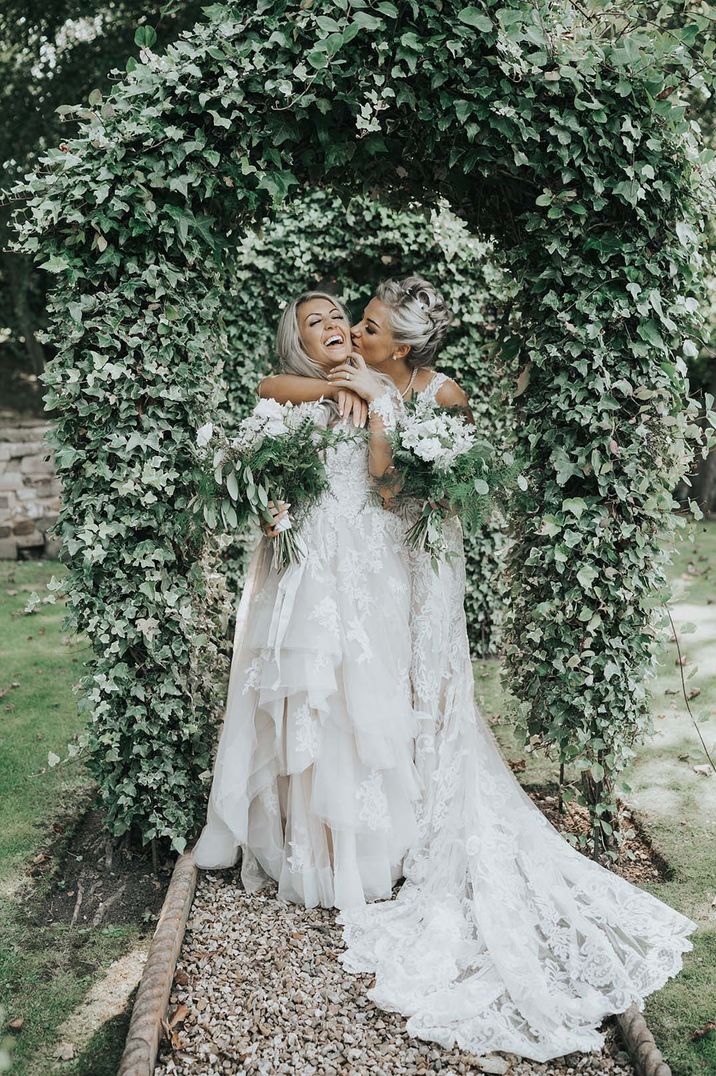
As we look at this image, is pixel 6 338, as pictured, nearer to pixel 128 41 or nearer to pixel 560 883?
pixel 128 41

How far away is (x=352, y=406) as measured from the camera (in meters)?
3.91

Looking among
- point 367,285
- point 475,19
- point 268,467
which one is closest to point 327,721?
point 268,467

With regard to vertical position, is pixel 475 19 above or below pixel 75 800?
above

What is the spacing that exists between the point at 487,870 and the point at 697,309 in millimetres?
2554

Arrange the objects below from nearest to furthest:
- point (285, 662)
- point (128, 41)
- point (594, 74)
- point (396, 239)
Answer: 1. point (594, 74)
2. point (285, 662)
3. point (396, 239)
4. point (128, 41)

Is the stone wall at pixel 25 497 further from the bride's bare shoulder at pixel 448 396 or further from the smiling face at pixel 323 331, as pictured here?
the bride's bare shoulder at pixel 448 396

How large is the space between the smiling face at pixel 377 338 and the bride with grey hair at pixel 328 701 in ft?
0.45

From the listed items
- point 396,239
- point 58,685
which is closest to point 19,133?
point 396,239

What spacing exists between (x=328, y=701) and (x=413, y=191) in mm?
2525

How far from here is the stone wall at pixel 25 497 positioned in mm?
10758

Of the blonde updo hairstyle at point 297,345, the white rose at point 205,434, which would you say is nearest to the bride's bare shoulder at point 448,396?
the blonde updo hairstyle at point 297,345

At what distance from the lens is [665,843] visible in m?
4.25

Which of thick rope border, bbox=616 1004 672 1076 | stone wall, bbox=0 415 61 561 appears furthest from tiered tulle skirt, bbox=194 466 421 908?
stone wall, bbox=0 415 61 561

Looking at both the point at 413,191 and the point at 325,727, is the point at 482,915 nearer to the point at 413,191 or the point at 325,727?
the point at 325,727
